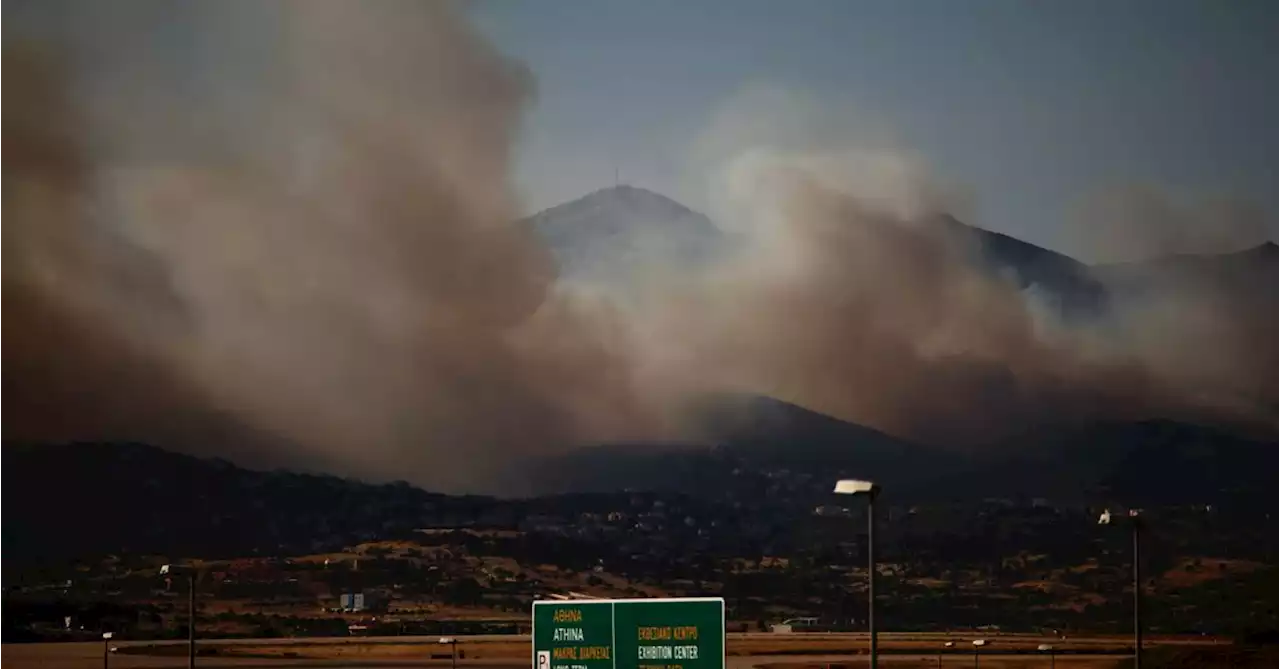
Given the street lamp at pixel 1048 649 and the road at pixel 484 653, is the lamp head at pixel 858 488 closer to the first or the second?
the road at pixel 484 653

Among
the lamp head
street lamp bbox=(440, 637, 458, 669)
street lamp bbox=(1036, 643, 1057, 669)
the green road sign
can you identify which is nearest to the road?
street lamp bbox=(1036, 643, 1057, 669)

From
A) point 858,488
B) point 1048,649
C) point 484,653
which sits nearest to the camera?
point 858,488

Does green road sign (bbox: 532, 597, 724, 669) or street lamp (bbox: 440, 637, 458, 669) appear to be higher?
green road sign (bbox: 532, 597, 724, 669)

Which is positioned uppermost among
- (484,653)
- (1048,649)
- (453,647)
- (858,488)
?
(858,488)

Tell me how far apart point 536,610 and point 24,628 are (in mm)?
154907

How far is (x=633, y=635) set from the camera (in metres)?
50.9

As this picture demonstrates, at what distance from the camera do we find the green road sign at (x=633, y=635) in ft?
166

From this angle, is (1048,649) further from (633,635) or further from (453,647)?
(633,635)

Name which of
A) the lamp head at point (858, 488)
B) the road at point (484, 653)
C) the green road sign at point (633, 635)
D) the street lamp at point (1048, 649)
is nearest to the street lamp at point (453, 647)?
the road at point (484, 653)

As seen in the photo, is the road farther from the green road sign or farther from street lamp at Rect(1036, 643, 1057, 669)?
the green road sign

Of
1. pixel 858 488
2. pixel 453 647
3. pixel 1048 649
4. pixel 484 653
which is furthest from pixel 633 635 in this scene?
pixel 1048 649

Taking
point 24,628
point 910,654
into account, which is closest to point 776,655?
point 910,654

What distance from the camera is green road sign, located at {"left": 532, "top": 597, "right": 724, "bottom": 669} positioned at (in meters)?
50.5

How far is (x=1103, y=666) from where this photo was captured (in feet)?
469
